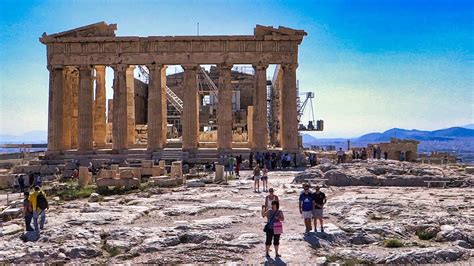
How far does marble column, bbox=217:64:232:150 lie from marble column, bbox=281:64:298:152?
169 inches

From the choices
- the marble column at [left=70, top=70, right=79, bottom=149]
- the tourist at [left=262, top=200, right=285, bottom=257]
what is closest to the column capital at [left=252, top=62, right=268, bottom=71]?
the marble column at [left=70, top=70, right=79, bottom=149]

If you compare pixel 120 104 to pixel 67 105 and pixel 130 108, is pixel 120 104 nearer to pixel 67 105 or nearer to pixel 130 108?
pixel 130 108

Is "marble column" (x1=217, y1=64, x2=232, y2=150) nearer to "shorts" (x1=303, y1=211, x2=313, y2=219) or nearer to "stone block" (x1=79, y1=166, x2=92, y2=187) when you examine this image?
"stone block" (x1=79, y1=166, x2=92, y2=187)

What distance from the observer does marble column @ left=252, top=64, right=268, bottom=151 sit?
4072 centimetres

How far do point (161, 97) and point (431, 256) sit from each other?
106ft

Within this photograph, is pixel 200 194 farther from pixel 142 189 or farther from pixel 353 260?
pixel 353 260

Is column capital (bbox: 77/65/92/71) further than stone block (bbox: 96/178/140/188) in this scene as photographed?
Yes

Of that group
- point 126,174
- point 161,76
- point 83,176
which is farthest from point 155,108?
point 126,174

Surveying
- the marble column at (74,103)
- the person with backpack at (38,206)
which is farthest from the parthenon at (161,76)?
the person with backpack at (38,206)

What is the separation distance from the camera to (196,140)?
136 ft

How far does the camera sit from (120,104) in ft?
138

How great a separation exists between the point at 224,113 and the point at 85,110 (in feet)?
36.5

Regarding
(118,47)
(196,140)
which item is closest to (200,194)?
(196,140)

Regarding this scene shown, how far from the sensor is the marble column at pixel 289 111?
134 ft
